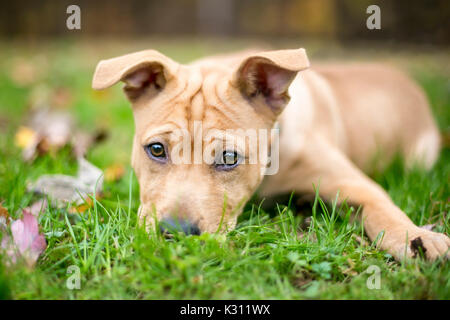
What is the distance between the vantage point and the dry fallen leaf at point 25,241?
2.64 metres

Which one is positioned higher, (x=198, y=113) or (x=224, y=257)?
(x=198, y=113)

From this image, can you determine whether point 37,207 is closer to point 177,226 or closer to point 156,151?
point 156,151

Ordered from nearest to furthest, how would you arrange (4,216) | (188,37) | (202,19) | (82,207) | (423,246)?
(423,246) → (4,216) → (82,207) → (202,19) → (188,37)

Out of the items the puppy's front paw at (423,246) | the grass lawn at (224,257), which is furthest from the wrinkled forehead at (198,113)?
the puppy's front paw at (423,246)

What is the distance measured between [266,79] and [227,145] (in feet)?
2.01

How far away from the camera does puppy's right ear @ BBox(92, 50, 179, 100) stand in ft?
10.0

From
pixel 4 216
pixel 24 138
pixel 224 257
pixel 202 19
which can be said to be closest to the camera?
pixel 224 257

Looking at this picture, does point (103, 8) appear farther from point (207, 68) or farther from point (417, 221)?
point (417, 221)

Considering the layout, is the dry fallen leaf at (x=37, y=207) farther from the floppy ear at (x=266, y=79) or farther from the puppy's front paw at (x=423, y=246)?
the puppy's front paw at (x=423, y=246)

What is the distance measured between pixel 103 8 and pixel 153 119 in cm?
1098

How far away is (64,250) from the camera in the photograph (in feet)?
9.16

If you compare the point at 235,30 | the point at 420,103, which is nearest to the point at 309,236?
the point at 420,103

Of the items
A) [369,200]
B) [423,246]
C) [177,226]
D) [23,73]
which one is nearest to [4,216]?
[177,226]

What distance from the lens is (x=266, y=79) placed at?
334 cm
